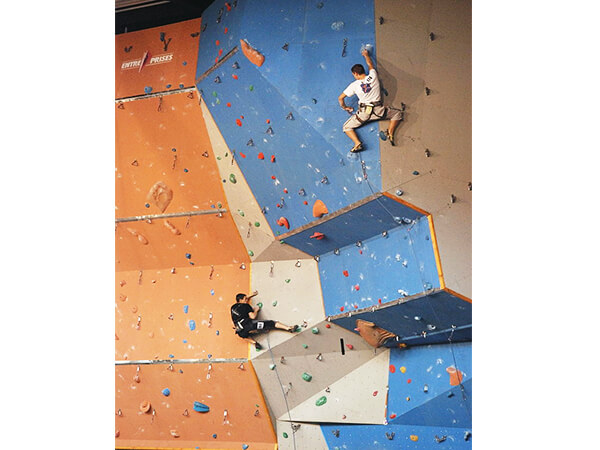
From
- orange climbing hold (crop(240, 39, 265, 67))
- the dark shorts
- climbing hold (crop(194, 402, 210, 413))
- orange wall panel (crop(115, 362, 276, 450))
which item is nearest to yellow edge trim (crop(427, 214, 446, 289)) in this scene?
orange climbing hold (crop(240, 39, 265, 67))

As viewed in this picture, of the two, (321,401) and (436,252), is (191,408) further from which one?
(436,252)

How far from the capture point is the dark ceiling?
595 centimetres

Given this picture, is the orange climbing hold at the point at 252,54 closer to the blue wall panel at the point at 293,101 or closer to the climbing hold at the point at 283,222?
the blue wall panel at the point at 293,101

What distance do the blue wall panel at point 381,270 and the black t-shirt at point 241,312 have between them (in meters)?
0.80

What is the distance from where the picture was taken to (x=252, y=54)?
527cm

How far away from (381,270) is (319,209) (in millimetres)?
657

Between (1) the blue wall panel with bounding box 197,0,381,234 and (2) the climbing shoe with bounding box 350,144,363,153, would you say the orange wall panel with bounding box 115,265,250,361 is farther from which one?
(2) the climbing shoe with bounding box 350,144,363,153

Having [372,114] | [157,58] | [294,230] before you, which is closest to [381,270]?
[294,230]

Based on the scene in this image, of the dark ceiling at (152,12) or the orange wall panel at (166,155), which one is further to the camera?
the orange wall panel at (166,155)

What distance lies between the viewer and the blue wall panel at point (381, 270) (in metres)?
4.90

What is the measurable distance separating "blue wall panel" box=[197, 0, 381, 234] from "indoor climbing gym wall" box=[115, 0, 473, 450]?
0.5 inches

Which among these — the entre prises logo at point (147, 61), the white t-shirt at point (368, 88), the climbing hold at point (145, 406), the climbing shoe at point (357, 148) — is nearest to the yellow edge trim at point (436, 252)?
the climbing shoe at point (357, 148)

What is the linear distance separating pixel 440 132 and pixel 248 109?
1.66 metres
